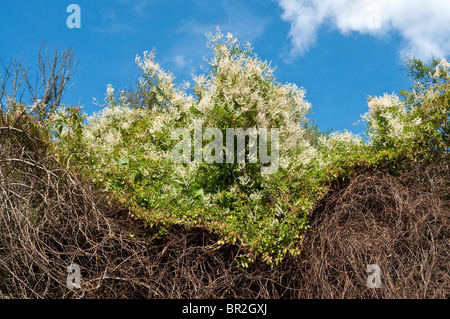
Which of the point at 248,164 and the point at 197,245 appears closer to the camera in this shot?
the point at 197,245

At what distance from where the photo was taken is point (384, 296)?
440cm

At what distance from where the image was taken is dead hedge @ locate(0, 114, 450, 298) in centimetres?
443

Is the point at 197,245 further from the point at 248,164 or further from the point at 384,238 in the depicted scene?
the point at 384,238

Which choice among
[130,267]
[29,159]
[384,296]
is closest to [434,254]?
[384,296]

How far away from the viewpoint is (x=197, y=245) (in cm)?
506

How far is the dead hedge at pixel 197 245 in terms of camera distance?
174 inches

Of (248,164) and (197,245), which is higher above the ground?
(248,164)

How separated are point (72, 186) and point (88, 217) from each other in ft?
1.36

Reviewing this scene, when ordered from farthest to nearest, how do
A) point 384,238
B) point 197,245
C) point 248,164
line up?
point 248,164 → point 197,245 → point 384,238

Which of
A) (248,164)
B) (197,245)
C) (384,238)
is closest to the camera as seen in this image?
(384,238)

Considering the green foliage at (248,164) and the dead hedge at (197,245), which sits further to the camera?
the green foliage at (248,164)

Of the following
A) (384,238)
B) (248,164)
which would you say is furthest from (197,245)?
(384,238)

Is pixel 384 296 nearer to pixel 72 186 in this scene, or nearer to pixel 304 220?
pixel 304 220

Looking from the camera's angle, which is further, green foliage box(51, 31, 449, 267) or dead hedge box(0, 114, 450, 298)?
green foliage box(51, 31, 449, 267)
